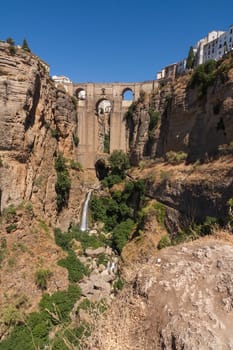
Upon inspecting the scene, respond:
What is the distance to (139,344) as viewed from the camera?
10.4 ft

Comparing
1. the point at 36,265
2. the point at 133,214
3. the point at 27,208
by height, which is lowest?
the point at 36,265

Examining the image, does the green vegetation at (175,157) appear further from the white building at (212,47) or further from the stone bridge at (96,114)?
the white building at (212,47)

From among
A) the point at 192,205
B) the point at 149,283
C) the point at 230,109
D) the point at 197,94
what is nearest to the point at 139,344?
the point at 149,283

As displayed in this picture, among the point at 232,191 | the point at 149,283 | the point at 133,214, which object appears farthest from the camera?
the point at 133,214

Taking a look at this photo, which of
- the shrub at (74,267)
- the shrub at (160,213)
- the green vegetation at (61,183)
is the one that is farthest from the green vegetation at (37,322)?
the green vegetation at (61,183)

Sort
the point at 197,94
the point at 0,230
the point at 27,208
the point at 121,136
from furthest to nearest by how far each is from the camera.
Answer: the point at 121,136, the point at 197,94, the point at 27,208, the point at 0,230

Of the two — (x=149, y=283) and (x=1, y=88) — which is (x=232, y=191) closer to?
(x=149, y=283)

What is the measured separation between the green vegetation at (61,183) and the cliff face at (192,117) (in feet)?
28.3

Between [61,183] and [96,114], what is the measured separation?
11.8 m

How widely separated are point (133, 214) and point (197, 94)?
446 inches

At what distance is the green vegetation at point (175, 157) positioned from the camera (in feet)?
59.5

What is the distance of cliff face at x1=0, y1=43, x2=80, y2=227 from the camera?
47.5 feet

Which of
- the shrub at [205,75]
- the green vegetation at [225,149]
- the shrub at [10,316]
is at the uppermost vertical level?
the shrub at [205,75]

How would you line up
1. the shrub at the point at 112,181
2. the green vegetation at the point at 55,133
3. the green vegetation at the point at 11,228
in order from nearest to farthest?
the green vegetation at the point at 11,228
the green vegetation at the point at 55,133
the shrub at the point at 112,181
